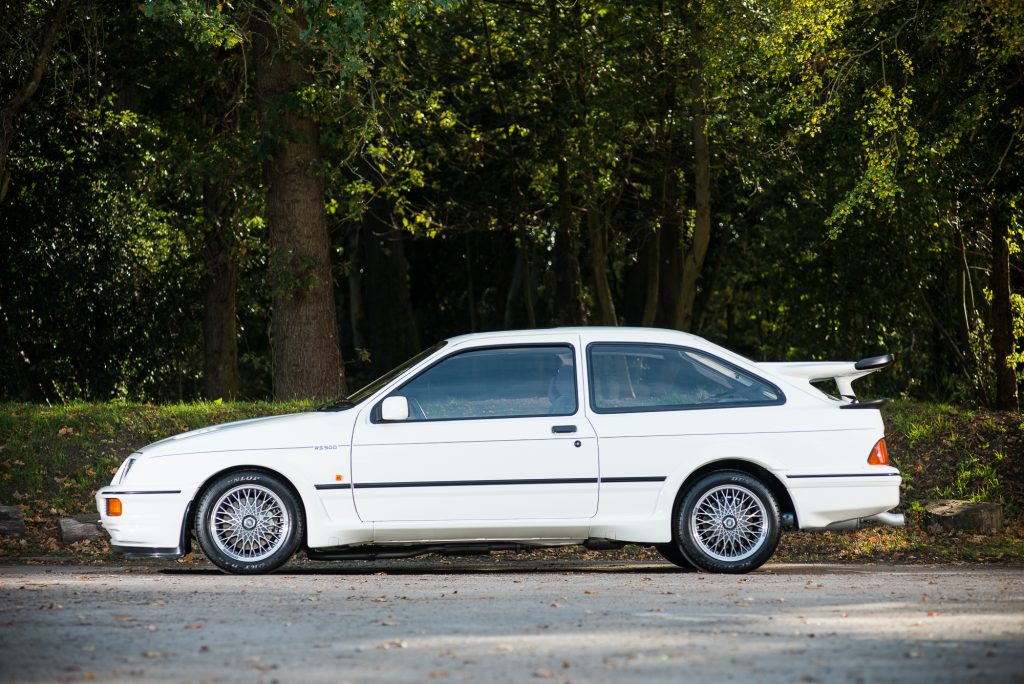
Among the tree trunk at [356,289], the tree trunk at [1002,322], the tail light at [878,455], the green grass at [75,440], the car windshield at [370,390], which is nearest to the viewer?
the tail light at [878,455]

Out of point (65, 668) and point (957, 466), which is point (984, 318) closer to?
point (957, 466)

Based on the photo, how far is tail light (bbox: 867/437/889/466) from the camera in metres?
9.50

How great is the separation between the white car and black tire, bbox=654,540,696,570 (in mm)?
317

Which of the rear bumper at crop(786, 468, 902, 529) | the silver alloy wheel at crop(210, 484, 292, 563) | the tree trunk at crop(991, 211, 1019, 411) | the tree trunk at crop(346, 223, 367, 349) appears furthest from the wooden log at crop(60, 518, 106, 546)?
the tree trunk at crop(346, 223, 367, 349)

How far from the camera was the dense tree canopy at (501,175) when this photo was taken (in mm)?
15820

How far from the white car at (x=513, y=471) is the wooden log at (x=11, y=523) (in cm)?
285

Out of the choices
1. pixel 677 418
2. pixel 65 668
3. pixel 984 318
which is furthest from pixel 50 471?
pixel 984 318

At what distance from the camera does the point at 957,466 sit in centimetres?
1297

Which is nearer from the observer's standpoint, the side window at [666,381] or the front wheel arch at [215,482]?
the front wheel arch at [215,482]

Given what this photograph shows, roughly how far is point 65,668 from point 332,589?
2793mm

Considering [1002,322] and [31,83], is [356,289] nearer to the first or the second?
[31,83]

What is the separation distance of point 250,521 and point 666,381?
3098mm

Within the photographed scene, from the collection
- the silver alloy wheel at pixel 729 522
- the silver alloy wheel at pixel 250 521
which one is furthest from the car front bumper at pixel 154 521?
the silver alloy wheel at pixel 729 522

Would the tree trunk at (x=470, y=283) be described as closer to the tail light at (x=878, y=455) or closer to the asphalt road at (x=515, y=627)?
the tail light at (x=878, y=455)
